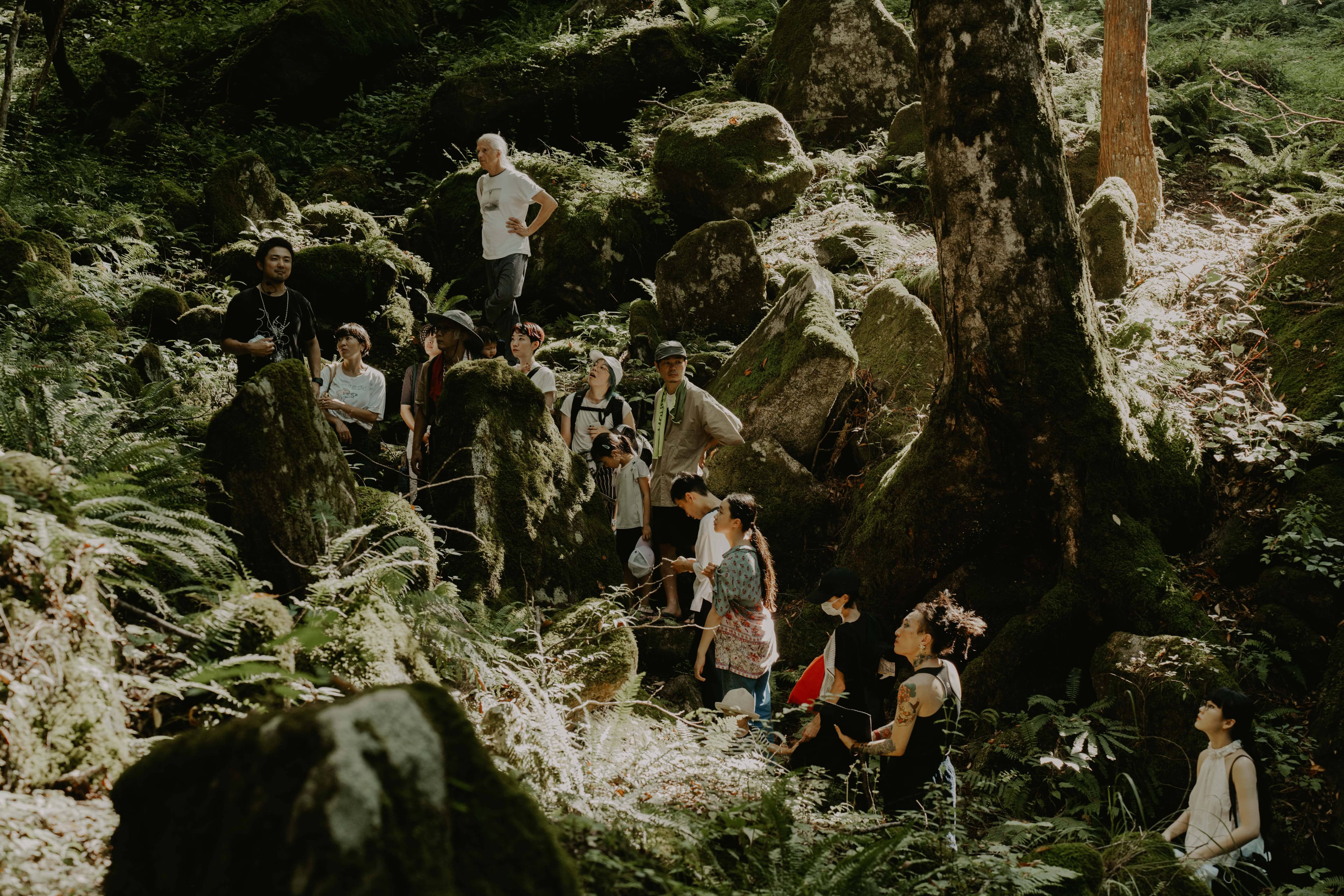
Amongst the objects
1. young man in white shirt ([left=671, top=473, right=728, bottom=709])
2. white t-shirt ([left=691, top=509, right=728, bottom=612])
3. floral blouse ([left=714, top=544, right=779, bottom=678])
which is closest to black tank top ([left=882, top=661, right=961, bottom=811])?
floral blouse ([left=714, top=544, right=779, bottom=678])

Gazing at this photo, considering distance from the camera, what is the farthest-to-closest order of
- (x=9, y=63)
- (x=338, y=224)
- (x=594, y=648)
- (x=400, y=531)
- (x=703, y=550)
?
(x=338, y=224) → (x=9, y=63) → (x=703, y=550) → (x=594, y=648) → (x=400, y=531)

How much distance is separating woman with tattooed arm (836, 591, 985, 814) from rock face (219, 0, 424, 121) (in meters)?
18.2

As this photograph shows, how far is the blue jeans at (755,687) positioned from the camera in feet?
20.3

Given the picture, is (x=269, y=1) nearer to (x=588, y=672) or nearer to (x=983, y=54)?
(x=983, y=54)

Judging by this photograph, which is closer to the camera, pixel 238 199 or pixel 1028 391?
pixel 1028 391

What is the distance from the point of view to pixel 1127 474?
6.75 m

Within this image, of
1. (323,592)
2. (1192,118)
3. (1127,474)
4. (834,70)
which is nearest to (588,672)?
(323,592)

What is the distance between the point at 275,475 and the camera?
4.64m

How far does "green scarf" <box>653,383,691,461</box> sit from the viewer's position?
25.8 ft

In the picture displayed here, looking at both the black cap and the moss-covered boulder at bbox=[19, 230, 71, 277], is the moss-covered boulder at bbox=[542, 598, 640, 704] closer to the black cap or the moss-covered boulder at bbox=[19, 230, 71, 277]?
the black cap

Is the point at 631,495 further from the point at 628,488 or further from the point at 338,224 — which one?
the point at 338,224

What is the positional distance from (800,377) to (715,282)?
9.09 feet

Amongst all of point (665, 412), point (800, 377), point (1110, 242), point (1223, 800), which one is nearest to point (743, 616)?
point (665, 412)

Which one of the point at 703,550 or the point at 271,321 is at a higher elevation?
the point at 271,321
